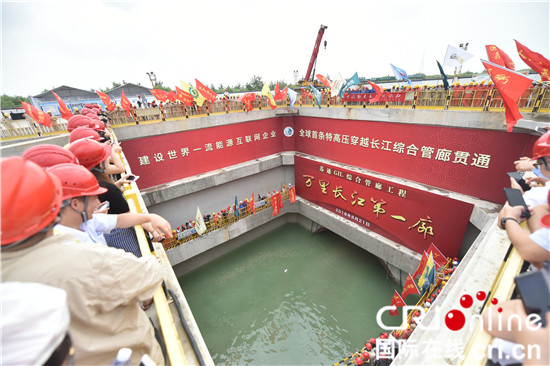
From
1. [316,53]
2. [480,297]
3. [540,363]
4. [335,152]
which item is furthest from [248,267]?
[316,53]

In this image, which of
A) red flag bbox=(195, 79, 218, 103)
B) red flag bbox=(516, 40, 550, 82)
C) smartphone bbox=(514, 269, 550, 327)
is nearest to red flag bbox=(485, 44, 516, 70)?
red flag bbox=(516, 40, 550, 82)

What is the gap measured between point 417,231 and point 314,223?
4982 mm

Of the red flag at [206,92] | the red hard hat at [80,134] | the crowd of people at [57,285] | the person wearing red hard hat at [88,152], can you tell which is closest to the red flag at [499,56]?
the crowd of people at [57,285]

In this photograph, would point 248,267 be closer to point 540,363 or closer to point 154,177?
point 154,177

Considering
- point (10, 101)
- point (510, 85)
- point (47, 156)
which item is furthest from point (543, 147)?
point (10, 101)

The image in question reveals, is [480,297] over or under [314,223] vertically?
over

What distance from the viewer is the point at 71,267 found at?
104cm

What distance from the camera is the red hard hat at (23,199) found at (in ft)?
3.09

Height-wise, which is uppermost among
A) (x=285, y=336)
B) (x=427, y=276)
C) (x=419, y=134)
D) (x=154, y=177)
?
(x=419, y=134)

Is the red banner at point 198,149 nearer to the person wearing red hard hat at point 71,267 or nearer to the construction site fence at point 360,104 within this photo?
the construction site fence at point 360,104

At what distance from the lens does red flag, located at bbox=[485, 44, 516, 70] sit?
5.71 m

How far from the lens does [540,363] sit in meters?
1.18

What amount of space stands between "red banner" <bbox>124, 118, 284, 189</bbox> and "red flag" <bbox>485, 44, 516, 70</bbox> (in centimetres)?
826

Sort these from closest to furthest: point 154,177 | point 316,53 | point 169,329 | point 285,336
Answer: point 169,329 → point 285,336 → point 154,177 → point 316,53
